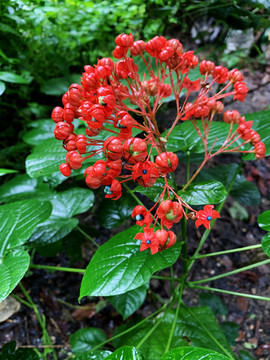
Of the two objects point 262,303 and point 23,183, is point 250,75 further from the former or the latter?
point 23,183

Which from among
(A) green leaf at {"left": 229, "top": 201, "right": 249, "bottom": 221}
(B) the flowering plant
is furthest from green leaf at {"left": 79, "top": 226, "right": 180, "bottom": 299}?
(A) green leaf at {"left": 229, "top": 201, "right": 249, "bottom": 221}

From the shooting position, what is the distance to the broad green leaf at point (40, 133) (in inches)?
63.1

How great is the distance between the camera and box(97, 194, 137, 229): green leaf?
1.51 meters

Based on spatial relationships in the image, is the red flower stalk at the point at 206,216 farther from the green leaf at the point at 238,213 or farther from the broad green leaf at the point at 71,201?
the green leaf at the point at 238,213

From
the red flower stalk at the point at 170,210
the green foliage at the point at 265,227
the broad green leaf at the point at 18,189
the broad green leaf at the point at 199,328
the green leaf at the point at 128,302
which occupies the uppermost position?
the red flower stalk at the point at 170,210

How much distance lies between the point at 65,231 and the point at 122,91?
64 centimetres

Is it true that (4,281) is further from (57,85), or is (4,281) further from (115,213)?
(57,85)

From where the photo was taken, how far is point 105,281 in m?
0.83

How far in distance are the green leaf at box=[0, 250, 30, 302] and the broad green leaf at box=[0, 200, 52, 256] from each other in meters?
0.05

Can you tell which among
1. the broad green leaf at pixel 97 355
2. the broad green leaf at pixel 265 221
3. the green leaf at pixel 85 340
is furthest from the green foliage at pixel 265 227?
the green leaf at pixel 85 340

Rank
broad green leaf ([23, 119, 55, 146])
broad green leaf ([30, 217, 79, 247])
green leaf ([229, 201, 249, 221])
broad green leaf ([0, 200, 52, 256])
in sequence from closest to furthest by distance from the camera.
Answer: broad green leaf ([0, 200, 52, 256]) → broad green leaf ([30, 217, 79, 247]) → broad green leaf ([23, 119, 55, 146]) → green leaf ([229, 201, 249, 221])

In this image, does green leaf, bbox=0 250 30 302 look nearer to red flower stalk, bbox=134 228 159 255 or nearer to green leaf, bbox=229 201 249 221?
red flower stalk, bbox=134 228 159 255

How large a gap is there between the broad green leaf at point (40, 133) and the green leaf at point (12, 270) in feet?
2.50

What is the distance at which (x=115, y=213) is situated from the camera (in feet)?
5.04
